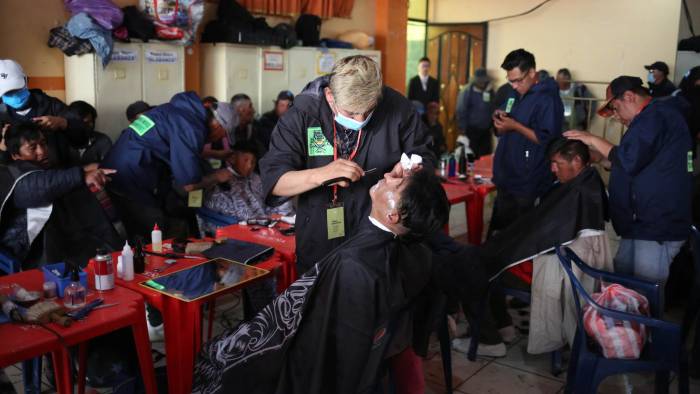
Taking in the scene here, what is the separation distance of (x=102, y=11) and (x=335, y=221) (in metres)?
3.36

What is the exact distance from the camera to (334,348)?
205cm

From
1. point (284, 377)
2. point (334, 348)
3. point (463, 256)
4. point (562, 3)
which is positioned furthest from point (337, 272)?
point (562, 3)

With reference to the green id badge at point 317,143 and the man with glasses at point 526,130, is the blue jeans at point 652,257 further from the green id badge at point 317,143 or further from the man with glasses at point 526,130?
the green id badge at point 317,143

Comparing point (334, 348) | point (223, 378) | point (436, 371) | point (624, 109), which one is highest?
point (624, 109)

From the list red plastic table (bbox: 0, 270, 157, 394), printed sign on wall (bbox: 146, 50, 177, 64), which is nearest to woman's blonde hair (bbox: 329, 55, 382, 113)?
red plastic table (bbox: 0, 270, 157, 394)

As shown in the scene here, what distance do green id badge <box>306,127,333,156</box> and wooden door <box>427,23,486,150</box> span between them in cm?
783

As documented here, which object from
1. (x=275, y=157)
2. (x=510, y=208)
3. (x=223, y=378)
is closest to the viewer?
(x=223, y=378)

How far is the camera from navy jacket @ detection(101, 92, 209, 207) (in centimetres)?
391

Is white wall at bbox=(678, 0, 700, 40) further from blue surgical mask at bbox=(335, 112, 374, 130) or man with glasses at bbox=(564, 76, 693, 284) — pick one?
blue surgical mask at bbox=(335, 112, 374, 130)

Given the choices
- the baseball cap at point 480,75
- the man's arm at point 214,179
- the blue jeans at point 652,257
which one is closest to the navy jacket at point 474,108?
the baseball cap at point 480,75

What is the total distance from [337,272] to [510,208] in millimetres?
2675

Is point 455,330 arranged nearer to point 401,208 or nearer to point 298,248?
point 298,248

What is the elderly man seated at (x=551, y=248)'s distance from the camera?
10.4 ft

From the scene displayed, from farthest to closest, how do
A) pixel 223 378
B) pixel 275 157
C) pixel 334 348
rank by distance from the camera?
1. pixel 275 157
2. pixel 223 378
3. pixel 334 348
